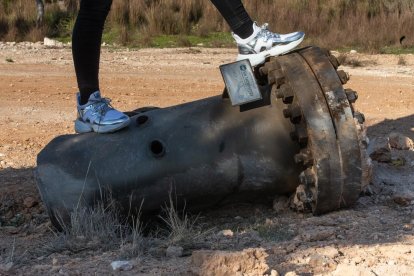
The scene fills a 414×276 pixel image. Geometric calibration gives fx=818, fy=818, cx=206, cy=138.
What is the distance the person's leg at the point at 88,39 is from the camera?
14.7 feet

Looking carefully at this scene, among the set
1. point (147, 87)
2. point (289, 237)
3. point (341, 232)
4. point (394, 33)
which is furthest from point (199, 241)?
point (394, 33)

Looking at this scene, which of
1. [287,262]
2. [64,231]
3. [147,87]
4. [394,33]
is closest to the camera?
[287,262]

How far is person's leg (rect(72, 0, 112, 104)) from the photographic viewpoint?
14.7 feet

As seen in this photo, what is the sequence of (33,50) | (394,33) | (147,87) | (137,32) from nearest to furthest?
1. (147,87)
2. (33,50)
3. (394,33)
4. (137,32)

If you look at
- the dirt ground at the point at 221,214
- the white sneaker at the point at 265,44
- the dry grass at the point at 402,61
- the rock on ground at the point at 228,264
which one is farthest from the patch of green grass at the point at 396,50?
the rock on ground at the point at 228,264

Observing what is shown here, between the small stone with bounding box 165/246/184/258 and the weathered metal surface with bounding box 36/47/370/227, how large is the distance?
2.11 ft

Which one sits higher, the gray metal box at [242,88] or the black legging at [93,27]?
the black legging at [93,27]

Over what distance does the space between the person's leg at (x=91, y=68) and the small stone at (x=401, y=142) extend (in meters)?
2.25

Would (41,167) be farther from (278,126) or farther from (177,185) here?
(278,126)

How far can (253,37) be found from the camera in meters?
4.50

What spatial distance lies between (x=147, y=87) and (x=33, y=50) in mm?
4067

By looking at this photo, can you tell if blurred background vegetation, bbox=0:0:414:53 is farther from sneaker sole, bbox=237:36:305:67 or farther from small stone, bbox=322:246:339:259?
small stone, bbox=322:246:339:259

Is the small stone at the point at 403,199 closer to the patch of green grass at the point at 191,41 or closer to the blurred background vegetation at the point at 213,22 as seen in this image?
the blurred background vegetation at the point at 213,22

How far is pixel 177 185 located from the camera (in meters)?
4.31
